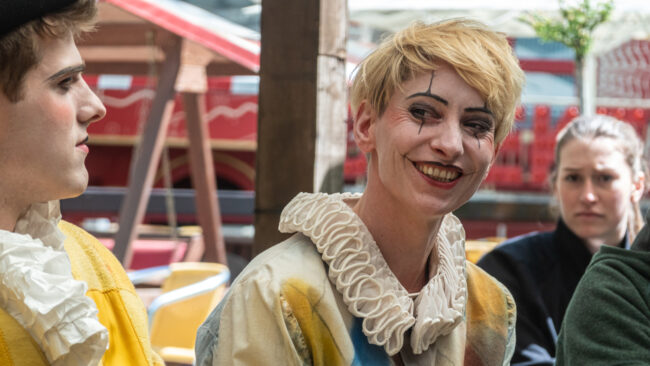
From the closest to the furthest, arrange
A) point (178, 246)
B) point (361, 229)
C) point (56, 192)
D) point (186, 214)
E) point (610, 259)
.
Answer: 1. point (56, 192)
2. point (361, 229)
3. point (610, 259)
4. point (178, 246)
5. point (186, 214)

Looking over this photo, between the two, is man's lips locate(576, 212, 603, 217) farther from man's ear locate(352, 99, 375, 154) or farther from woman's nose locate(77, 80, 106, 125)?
woman's nose locate(77, 80, 106, 125)

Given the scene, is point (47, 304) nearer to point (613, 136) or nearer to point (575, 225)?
point (575, 225)

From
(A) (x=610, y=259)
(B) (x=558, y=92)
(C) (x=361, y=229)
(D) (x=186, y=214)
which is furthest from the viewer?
(B) (x=558, y=92)

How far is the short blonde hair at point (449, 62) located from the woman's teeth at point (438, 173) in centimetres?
14

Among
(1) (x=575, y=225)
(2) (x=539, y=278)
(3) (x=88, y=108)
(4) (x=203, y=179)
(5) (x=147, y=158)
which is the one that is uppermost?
(3) (x=88, y=108)

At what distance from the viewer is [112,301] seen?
1511 millimetres

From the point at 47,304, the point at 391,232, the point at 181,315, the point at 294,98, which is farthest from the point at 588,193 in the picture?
the point at 181,315

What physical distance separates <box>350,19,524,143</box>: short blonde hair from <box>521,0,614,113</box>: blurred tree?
13.6 ft

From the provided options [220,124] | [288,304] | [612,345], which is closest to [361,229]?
[288,304]

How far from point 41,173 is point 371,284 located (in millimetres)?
582

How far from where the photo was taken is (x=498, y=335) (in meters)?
1.69

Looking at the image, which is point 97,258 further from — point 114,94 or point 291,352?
point 114,94

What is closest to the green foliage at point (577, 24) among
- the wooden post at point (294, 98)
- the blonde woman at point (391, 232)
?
the wooden post at point (294, 98)

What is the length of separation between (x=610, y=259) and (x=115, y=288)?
3.21ft
